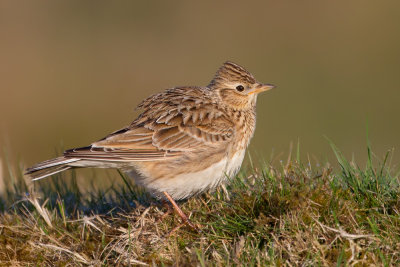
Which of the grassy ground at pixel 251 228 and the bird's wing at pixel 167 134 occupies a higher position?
the bird's wing at pixel 167 134

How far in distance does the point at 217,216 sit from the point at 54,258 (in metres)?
1.40

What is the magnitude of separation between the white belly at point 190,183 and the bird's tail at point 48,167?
2.38 ft

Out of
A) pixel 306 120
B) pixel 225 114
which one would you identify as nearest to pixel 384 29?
pixel 306 120

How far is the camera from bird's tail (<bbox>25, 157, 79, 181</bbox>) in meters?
5.88

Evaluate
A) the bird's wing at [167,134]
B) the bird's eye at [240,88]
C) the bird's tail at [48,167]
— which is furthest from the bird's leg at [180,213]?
the bird's eye at [240,88]

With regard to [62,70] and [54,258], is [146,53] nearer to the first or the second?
[62,70]

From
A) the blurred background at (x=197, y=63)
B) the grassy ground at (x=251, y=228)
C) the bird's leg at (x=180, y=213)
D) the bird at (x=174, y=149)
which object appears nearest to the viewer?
the grassy ground at (x=251, y=228)

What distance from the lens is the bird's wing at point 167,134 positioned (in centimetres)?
604

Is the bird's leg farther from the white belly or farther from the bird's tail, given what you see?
the bird's tail

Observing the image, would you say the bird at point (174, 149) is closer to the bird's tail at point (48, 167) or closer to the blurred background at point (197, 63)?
the bird's tail at point (48, 167)

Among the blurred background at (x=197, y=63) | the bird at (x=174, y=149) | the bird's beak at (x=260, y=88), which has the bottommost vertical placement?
the blurred background at (x=197, y=63)

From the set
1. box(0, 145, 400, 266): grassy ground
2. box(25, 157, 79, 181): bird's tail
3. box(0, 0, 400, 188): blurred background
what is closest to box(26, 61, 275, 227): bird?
box(25, 157, 79, 181): bird's tail

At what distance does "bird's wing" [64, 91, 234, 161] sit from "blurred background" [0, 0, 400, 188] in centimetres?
693

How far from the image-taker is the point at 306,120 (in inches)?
647
